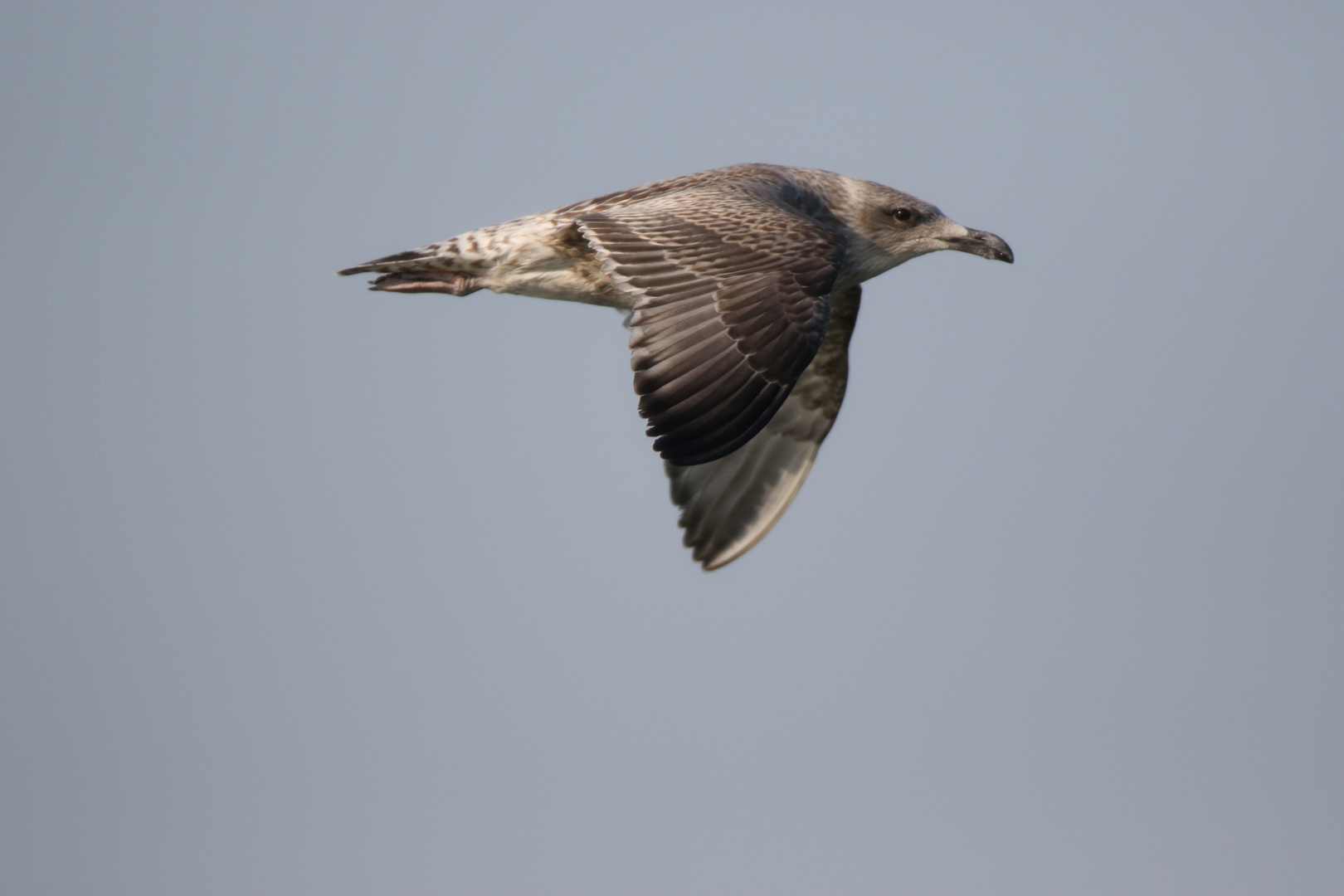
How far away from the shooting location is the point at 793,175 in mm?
15789

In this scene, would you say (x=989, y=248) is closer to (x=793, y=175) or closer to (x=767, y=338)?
(x=793, y=175)

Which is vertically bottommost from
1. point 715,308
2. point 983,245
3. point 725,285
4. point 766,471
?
point 766,471

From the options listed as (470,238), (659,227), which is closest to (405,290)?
(470,238)

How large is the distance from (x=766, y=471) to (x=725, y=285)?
422 cm

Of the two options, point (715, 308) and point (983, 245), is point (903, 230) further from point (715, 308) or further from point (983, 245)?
point (715, 308)

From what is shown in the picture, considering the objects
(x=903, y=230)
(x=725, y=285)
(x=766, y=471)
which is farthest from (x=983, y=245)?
(x=725, y=285)

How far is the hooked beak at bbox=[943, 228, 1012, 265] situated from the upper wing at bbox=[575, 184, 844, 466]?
2506mm

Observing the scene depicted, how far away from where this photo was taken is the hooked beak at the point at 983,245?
52.4ft

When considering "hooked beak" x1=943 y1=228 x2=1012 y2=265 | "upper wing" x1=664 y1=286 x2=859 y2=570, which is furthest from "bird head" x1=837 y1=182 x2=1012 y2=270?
"upper wing" x1=664 y1=286 x2=859 y2=570

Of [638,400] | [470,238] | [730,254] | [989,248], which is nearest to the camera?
[638,400]

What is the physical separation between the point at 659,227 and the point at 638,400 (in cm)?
207

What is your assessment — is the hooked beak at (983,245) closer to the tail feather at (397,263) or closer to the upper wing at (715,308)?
the upper wing at (715,308)

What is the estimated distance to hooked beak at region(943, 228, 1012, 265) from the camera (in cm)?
1596

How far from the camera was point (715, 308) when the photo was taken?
12461mm
